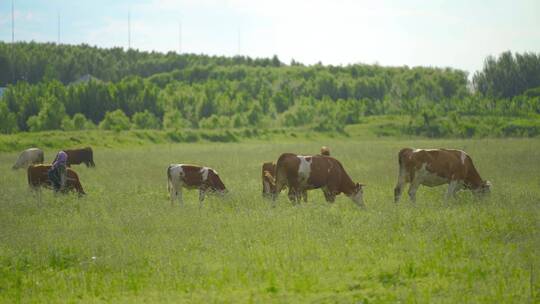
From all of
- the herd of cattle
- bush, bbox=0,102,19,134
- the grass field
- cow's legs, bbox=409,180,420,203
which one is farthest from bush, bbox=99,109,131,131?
cow's legs, bbox=409,180,420,203

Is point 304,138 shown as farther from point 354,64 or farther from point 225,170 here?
point 354,64

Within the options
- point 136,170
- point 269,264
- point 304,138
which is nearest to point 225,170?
point 136,170

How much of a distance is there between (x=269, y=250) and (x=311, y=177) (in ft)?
18.7

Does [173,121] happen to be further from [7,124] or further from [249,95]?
[249,95]

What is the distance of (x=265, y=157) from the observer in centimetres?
3788

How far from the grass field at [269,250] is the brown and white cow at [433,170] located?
1.48ft

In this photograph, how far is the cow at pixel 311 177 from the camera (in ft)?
55.2

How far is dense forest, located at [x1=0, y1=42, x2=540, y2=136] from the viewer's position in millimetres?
74250

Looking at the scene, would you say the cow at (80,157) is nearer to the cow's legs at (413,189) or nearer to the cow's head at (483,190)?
the cow's legs at (413,189)

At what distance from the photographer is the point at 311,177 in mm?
16922

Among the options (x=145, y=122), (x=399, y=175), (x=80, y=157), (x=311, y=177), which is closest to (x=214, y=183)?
(x=311, y=177)

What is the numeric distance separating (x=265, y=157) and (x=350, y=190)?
826 inches

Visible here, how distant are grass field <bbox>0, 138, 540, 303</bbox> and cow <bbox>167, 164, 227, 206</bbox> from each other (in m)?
0.41

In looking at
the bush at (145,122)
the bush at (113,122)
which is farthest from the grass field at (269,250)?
the bush at (145,122)
